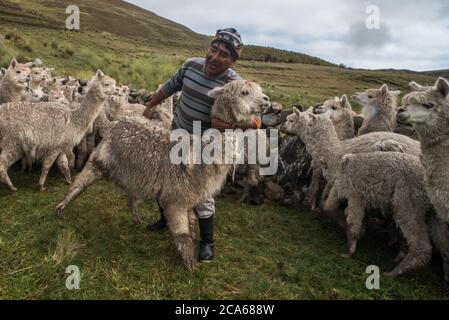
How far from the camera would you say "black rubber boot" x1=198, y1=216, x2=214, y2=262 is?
490 cm

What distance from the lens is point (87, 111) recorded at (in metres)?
7.55

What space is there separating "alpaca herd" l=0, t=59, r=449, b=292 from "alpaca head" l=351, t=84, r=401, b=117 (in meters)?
0.02

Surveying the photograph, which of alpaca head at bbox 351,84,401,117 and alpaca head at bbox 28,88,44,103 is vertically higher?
alpaca head at bbox 351,84,401,117

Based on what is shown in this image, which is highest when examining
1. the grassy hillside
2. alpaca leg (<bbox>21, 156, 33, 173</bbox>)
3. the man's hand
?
the man's hand

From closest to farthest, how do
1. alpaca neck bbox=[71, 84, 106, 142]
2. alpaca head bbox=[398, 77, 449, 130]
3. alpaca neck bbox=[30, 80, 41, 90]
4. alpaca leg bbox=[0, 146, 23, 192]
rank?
1. alpaca head bbox=[398, 77, 449, 130]
2. alpaca leg bbox=[0, 146, 23, 192]
3. alpaca neck bbox=[71, 84, 106, 142]
4. alpaca neck bbox=[30, 80, 41, 90]

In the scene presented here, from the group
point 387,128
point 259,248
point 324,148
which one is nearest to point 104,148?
point 259,248

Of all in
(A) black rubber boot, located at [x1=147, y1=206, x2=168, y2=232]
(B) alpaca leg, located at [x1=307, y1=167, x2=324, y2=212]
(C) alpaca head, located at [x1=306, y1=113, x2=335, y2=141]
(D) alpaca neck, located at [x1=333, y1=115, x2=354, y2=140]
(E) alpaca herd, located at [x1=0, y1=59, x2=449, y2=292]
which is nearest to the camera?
(E) alpaca herd, located at [x1=0, y1=59, x2=449, y2=292]

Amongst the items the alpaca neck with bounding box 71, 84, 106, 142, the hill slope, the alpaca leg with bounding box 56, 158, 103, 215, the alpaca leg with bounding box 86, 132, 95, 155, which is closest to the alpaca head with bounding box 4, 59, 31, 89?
the alpaca neck with bounding box 71, 84, 106, 142

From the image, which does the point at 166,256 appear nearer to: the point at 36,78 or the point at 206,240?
the point at 206,240

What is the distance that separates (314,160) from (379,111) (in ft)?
5.83

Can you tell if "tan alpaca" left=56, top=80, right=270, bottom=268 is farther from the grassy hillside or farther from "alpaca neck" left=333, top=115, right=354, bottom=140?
"alpaca neck" left=333, top=115, right=354, bottom=140

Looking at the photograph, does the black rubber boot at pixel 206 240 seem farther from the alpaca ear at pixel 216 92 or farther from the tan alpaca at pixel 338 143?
the tan alpaca at pixel 338 143

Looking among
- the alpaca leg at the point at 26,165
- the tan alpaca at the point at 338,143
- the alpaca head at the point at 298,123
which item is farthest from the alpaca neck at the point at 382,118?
the alpaca leg at the point at 26,165

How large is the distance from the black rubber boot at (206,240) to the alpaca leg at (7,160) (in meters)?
3.75
